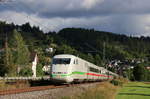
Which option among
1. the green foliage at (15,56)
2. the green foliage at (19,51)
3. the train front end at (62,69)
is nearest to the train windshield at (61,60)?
the train front end at (62,69)

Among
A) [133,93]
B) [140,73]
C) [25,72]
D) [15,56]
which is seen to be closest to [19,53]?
[15,56]

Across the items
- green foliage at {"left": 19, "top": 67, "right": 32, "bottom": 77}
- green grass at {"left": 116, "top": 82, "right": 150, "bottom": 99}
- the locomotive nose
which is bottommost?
green grass at {"left": 116, "top": 82, "right": 150, "bottom": 99}

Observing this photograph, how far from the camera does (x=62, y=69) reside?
97.0ft

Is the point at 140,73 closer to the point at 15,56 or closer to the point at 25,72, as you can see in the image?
the point at 15,56

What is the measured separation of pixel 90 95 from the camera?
22.2 metres

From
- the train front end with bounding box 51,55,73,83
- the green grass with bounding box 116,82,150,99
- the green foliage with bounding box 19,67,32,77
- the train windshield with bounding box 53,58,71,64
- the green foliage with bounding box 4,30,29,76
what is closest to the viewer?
the train front end with bounding box 51,55,73,83

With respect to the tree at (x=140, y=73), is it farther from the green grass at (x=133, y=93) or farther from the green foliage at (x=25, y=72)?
the green grass at (x=133, y=93)

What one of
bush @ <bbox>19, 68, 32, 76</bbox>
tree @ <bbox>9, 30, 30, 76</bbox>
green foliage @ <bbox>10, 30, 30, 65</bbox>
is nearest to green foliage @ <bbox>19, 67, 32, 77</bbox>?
bush @ <bbox>19, 68, 32, 76</bbox>

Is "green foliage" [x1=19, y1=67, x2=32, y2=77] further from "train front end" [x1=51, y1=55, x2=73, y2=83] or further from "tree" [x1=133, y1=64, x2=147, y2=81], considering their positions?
"tree" [x1=133, y1=64, x2=147, y2=81]

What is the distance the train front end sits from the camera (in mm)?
28969

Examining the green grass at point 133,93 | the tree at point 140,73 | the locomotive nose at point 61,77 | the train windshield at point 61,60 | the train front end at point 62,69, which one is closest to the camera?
the locomotive nose at point 61,77

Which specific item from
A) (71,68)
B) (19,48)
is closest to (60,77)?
(71,68)

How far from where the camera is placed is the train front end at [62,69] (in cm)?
2897

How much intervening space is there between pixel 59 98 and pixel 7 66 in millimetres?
40184
